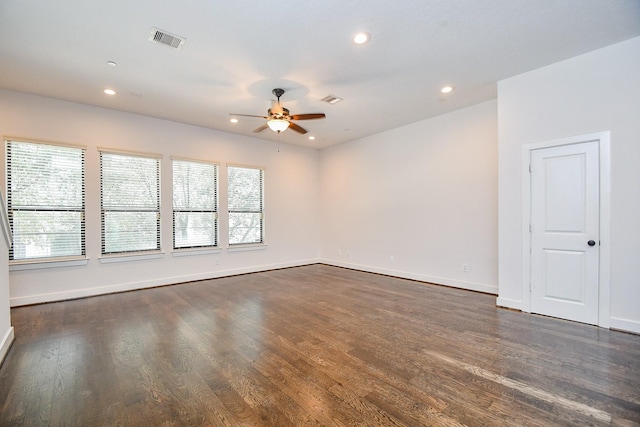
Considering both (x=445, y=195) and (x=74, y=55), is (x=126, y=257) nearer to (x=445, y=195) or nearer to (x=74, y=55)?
(x=74, y=55)

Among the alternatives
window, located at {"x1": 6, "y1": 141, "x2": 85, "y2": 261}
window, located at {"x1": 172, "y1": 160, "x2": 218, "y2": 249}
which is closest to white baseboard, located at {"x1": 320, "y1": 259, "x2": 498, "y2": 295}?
window, located at {"x1": 172, "y1": 160, "x2": 218, "y2": 249}

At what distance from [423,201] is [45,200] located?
20.9 ft

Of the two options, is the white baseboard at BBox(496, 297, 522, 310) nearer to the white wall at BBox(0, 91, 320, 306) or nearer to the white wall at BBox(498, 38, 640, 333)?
the white wall at BBox(498, 38, 640, 333)

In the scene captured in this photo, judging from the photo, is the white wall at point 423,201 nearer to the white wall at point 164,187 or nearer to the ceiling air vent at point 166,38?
the white wall at point 164,187

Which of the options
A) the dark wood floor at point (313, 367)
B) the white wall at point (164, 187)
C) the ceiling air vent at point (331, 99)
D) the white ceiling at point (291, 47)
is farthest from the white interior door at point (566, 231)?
the white wall at point (164, 187)

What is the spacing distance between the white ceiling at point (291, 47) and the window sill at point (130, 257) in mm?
2552

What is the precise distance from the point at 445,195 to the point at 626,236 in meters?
2.49

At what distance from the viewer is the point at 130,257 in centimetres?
514

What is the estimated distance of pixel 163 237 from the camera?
18.1 ft

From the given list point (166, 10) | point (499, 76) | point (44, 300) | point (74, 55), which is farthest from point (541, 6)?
point (44, 300)

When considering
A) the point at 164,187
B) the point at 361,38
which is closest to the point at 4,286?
the point at 164,187

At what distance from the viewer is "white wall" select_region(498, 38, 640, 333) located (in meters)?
3.12

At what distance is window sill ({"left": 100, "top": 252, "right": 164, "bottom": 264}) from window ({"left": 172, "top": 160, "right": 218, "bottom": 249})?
1.22ft

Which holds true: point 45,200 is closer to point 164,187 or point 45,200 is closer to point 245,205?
point 164,187
